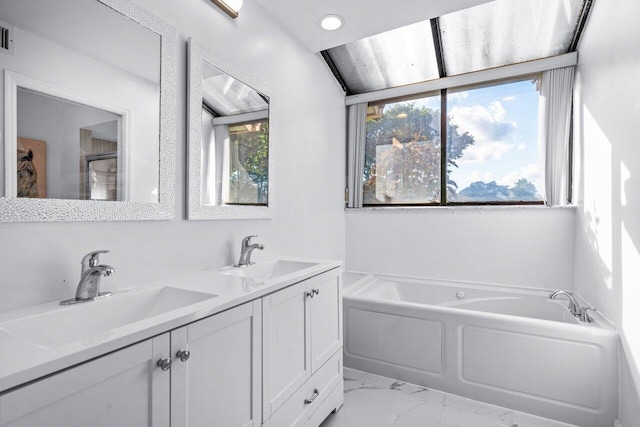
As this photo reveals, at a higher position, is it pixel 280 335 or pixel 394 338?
→ pixel 280 335

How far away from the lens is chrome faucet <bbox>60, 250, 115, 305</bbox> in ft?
3.32

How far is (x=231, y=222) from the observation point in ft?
5.81

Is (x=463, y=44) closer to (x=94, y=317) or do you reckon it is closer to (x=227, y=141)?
(x=227, y=141)

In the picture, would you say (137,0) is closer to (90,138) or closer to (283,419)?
(90,138)

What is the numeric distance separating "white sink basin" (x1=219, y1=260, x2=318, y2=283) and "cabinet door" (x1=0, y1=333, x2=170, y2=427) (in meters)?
0.76

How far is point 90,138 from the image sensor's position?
112cm

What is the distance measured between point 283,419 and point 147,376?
76 centimetres

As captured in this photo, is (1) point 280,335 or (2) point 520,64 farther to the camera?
(2) point 520,64

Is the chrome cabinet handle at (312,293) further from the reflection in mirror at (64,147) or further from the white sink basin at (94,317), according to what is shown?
the reflection in mirror at (64,147)

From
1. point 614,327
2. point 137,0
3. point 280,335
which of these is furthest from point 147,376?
point 614,327

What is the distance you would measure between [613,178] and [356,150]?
2.06 meters

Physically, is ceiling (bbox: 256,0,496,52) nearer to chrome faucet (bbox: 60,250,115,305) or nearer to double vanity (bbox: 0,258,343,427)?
double vanity (bbox: 0,258,343,427)

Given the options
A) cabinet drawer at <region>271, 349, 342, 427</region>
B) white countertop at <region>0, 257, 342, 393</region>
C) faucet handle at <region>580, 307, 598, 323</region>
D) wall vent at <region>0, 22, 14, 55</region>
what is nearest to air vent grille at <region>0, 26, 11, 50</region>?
wall vent at <region>0, 22, 14, 55</region>

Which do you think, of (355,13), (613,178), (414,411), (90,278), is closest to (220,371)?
(90,278)
